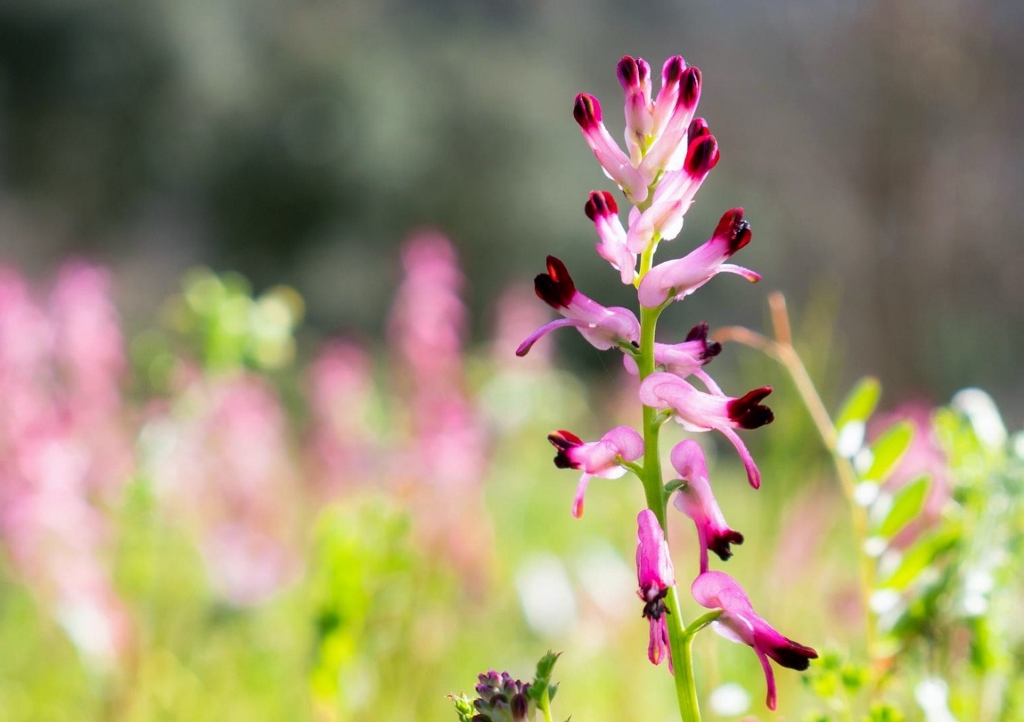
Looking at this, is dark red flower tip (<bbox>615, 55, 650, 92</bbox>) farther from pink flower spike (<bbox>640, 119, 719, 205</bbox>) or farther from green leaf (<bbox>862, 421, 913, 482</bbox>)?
green leaf (<bbox>862, 421, 913, 482</bbox>)

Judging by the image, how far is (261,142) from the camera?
6480mm

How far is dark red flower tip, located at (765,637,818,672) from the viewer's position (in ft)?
0.85

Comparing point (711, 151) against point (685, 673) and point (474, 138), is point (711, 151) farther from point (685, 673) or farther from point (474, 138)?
point (474, 138)

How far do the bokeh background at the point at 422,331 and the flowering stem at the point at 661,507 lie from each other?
149mm

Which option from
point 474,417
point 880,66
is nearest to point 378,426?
point 474,417

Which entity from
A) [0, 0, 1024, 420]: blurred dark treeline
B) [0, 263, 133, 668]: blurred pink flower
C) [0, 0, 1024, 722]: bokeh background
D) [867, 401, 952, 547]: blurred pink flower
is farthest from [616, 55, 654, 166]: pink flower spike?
[0, 0, 1024, 420]: blurred dark treeline

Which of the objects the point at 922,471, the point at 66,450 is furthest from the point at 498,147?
the point at 922,471

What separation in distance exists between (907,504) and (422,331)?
107 cm

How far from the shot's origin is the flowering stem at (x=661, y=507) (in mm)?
266

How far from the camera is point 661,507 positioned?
0.88 ft

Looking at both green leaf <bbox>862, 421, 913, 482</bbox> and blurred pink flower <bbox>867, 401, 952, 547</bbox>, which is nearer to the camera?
green leaf <bbox>862, 421, 913, 482</bbox>

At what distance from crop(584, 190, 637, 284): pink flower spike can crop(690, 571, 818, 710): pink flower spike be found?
0.33 feet

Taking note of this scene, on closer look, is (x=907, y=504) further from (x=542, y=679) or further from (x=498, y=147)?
(x=498, y=147)

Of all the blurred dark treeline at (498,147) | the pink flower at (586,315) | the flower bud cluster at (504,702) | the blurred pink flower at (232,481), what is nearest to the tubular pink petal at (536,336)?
the pink flower at (586,315)
